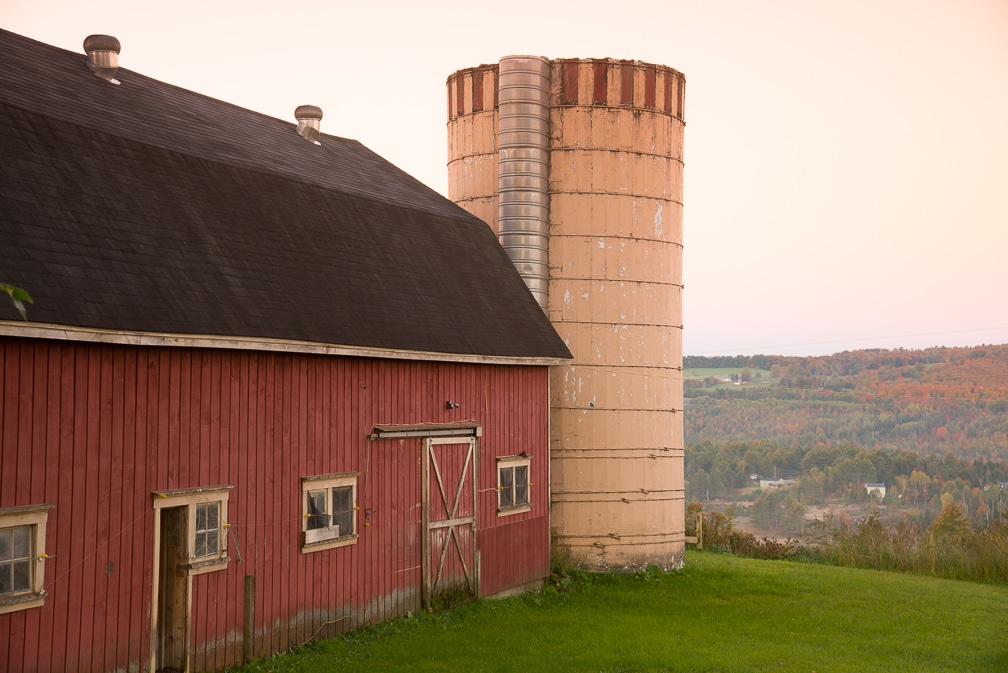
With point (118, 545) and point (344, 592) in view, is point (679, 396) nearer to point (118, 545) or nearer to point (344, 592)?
point (344, 592)

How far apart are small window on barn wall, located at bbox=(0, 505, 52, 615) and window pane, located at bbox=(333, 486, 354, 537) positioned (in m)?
4.13

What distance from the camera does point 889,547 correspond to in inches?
926

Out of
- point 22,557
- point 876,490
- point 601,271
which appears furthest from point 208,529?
point 876,490

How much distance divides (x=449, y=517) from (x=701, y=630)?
157 inches

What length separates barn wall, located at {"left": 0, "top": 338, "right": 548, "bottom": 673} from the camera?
9359 mm

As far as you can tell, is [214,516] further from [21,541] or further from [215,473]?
[21,541]

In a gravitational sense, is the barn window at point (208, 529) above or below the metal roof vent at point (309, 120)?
below

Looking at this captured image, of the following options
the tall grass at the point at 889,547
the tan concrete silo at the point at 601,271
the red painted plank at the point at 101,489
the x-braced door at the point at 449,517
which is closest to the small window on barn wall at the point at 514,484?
the x-braced door at the point at 449,517

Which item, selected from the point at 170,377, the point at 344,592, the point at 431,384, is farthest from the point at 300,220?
the point at 344,592

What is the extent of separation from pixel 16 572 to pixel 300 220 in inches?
248

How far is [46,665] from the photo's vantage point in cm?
926

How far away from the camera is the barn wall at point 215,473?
30.7 ft

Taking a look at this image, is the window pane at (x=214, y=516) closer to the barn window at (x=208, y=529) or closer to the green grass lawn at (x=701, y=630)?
the barn window at (x=208, y=529)

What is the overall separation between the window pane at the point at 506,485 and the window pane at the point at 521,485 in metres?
0.13
